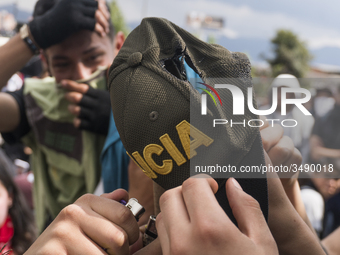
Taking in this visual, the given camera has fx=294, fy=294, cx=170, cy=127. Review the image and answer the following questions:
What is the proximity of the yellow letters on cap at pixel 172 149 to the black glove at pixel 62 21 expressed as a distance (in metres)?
0.68

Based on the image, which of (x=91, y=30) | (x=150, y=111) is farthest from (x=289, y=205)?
(x=91, y=30)

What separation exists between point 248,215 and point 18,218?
1.42 meters

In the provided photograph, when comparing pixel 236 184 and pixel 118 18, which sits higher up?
pixel 236 184

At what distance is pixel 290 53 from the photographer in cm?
2750

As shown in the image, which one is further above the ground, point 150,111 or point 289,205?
point 150,111

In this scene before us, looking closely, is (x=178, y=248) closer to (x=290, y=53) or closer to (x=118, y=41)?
(x=118, y=41)

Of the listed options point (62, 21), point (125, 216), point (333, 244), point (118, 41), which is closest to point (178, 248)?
point (125, 216)

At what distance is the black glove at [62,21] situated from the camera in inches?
39.4

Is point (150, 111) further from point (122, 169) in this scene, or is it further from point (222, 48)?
point (122, 169)

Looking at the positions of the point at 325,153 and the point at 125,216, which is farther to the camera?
the point at 325,153

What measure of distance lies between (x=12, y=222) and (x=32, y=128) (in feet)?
1.82

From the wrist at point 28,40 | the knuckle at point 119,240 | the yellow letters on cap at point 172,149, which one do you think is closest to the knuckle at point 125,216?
the knuckle at point 119,240

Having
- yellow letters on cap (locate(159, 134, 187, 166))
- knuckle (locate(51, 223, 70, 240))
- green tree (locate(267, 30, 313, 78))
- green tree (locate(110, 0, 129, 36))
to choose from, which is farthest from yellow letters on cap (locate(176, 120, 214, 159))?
green tree (locate(267, 30, 313, 78))

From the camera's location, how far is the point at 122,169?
95 centimetres
